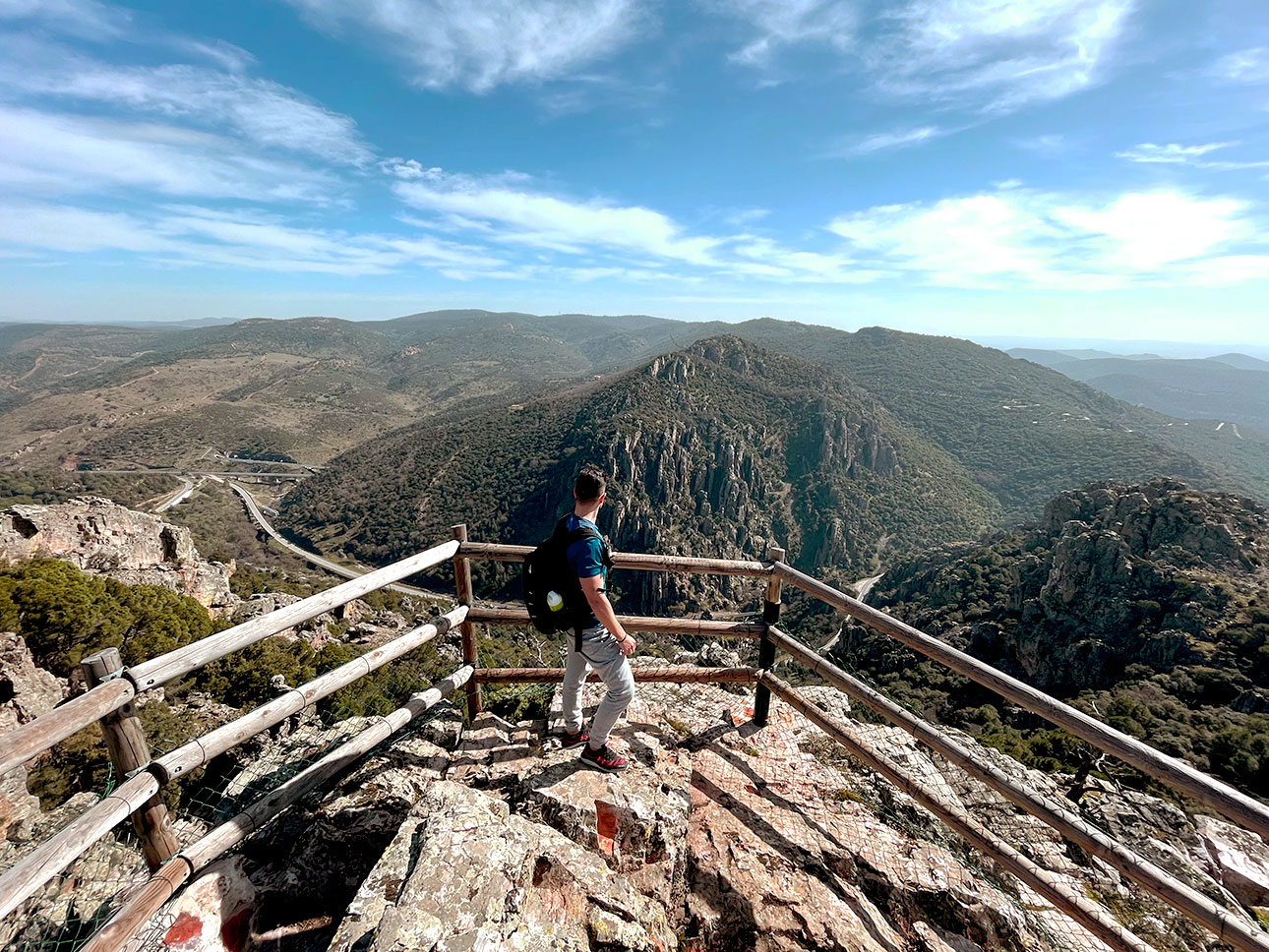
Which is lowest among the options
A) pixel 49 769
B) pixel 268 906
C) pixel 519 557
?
pixel 49 769

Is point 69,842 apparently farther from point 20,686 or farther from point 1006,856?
A: point 20,686

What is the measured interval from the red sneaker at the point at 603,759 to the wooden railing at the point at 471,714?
119cm

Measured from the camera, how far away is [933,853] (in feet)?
14.1

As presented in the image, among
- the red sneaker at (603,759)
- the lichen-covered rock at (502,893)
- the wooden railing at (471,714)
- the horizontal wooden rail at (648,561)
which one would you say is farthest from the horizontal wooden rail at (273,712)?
the red sneaker at (603,759)

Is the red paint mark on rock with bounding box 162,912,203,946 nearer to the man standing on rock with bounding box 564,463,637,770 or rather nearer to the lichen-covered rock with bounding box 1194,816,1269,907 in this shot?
the man standing on rock with bounding box 564,463,637,770

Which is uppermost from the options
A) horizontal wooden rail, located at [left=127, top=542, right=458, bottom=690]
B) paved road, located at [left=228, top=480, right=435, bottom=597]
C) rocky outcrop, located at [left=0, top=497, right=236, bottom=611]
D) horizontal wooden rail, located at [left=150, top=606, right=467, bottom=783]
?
horizontal wooden rail, located at [left=127, top=542, right=458, bottom=690]

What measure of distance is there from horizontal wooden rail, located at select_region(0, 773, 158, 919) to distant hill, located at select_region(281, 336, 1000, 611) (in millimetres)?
86509

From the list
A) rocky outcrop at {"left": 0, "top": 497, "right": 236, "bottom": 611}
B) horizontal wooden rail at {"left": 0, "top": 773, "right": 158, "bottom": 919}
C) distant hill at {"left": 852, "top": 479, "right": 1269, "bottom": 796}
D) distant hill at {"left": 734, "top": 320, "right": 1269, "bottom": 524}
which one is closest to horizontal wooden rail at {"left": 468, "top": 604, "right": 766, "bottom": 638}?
horizontal wooden rail at {"left": 0, "top": 773, "right": 158, "bottom": 919}

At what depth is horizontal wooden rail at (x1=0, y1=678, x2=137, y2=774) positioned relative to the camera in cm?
219

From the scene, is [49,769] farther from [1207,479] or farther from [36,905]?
[1207,479]

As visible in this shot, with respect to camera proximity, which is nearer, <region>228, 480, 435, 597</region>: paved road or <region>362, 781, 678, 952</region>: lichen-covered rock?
<region>362, 781, 678, 952</region>: lichen-covered rock

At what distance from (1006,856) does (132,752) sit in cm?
558

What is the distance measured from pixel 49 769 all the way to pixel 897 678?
36.3 m

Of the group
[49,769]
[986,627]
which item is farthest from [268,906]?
[986,627]
